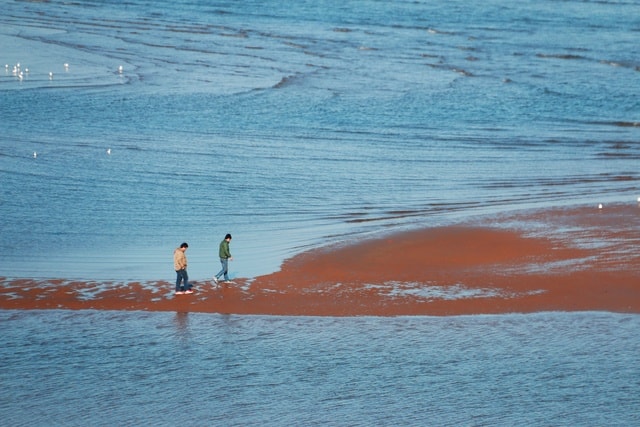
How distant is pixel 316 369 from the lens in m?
17.0

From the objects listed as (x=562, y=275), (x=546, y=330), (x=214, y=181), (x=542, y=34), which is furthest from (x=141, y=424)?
(x=542, y=34)

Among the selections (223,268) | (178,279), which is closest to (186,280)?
(178,279)

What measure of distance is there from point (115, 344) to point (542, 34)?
220 feet

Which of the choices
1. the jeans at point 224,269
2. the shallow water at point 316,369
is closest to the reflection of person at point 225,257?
the jeans at point 224,269

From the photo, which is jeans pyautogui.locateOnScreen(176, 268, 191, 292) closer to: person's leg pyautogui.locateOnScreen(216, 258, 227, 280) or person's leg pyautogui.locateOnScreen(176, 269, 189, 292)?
person's leg pyautogui.locateOnScreen(176, 269, 189, 292)

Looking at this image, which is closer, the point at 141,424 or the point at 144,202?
the point at 141,424

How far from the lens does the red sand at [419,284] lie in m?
20.2

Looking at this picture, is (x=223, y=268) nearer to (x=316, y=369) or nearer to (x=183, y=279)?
(x=183, y=279)

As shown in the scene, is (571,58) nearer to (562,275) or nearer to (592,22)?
(592,22)

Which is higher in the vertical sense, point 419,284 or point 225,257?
point 225,257

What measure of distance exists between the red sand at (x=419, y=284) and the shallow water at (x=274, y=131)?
110cm

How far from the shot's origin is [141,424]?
14.9 m

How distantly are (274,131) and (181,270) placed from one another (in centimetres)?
2177

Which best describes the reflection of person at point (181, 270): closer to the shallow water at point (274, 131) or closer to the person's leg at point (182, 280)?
the person's leg at point (182, 280)
